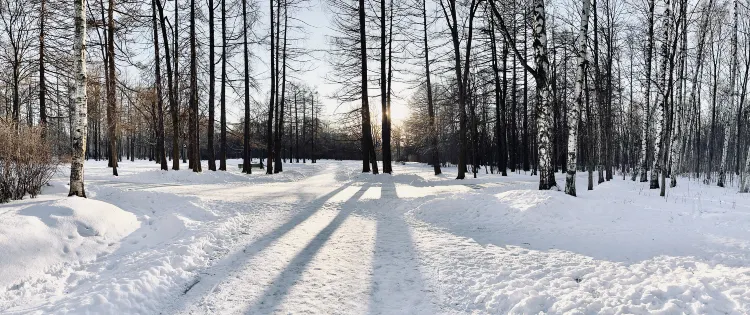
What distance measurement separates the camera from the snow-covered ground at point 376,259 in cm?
392

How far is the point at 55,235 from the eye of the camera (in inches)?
207

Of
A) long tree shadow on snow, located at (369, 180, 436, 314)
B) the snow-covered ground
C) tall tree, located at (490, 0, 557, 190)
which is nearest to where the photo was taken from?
the snow-covered ground

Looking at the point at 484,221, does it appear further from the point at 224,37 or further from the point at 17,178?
the point at 224,37

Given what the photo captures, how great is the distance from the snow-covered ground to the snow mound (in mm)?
19

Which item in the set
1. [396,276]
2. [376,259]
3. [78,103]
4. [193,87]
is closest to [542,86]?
[376,259]

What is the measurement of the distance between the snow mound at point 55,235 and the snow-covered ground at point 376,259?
2 cm

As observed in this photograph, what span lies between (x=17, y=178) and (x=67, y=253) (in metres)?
4.34

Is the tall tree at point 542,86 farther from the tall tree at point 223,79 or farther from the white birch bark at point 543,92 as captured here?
the tall tree at point 223,79

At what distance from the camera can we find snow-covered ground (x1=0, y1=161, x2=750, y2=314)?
3.92 meters

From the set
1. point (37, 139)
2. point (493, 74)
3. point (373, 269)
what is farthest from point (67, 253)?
point (493, 74)

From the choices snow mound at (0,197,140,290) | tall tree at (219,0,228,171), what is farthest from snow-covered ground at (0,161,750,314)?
tall tree at (219,0,228,171)

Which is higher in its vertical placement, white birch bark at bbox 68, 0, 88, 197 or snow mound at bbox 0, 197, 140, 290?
white birch bark at bbox 68, 0, 88, 197

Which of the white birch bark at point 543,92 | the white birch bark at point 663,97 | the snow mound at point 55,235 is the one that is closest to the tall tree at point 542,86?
the white birch bark at point 543,92

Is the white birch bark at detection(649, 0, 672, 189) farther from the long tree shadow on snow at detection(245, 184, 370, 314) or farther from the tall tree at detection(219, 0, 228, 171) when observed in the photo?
the tall tree at detection(219, 0, 228, 171)
